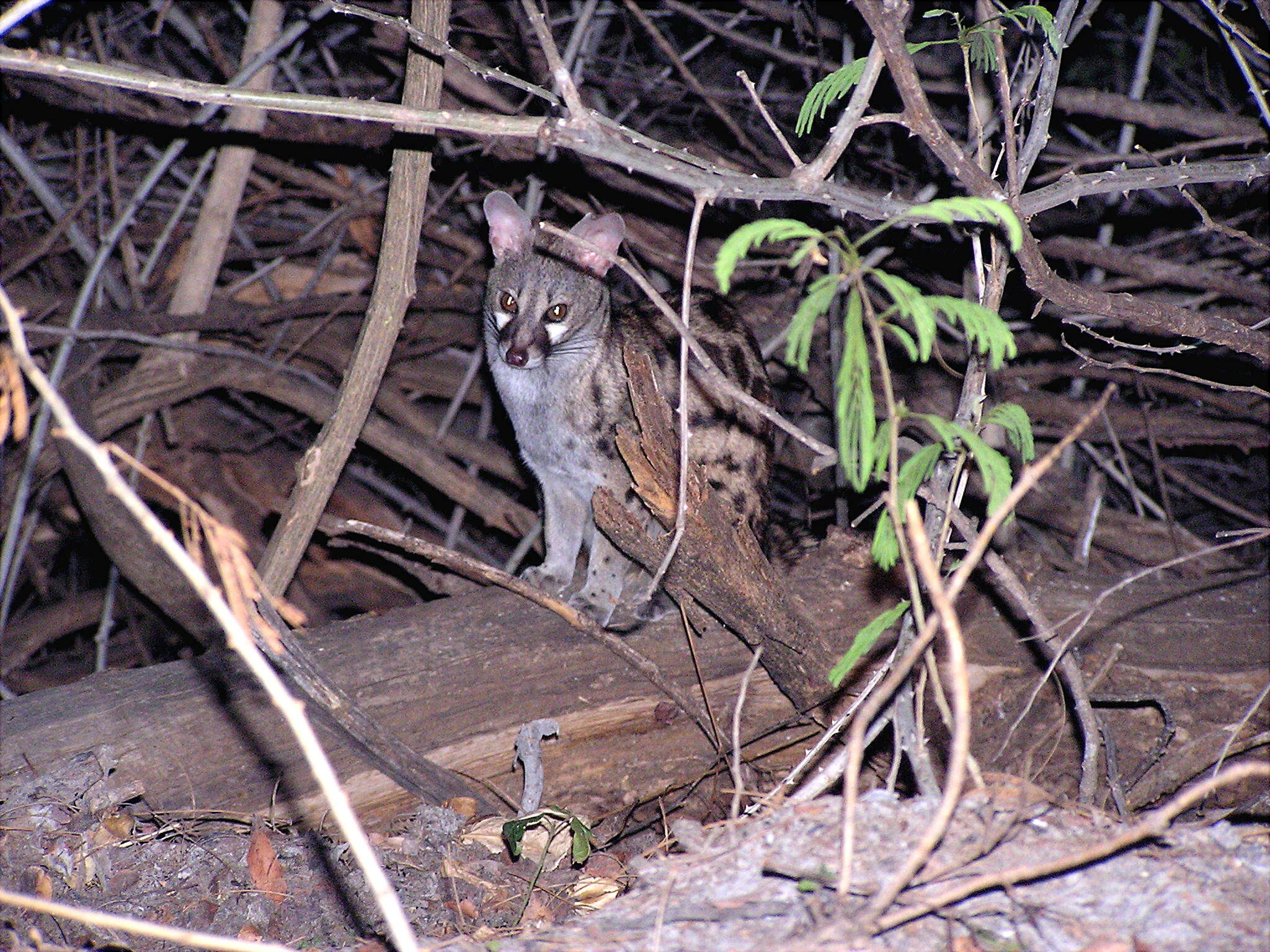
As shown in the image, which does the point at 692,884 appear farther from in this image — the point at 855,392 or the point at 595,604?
the point at 595,604

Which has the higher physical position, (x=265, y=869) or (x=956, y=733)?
(x=956, y=733)

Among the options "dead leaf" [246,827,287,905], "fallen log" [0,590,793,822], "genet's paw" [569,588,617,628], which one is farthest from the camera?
"genet's paw" [569,588,617,628]

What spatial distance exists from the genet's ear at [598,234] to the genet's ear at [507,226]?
246 millimetres

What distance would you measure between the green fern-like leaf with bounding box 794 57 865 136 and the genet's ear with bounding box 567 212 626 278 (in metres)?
1.42

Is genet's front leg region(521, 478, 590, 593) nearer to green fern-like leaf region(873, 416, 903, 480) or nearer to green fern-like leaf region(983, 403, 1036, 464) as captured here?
green fern-like leaf region(983, 403, 1036, 464)

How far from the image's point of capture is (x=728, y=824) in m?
2.14

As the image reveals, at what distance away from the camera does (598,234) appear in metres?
4.24

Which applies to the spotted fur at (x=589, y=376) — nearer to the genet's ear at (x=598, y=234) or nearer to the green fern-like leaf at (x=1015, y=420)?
the genet's ear at (x=598, y=234)

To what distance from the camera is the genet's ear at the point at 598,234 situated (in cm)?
412

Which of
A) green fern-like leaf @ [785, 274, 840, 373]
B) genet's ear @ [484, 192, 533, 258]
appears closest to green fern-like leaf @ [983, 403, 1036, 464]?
green fern-like leaf @ [785, 274, 840, 373]

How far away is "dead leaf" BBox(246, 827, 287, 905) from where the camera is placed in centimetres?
283

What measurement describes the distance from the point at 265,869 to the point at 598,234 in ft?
9.02

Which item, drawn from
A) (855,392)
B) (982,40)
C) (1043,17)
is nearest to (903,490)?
(855,392)

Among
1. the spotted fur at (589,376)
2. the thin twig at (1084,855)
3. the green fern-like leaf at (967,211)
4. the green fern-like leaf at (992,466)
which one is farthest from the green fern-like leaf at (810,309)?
the spotted fur at (589,376)
